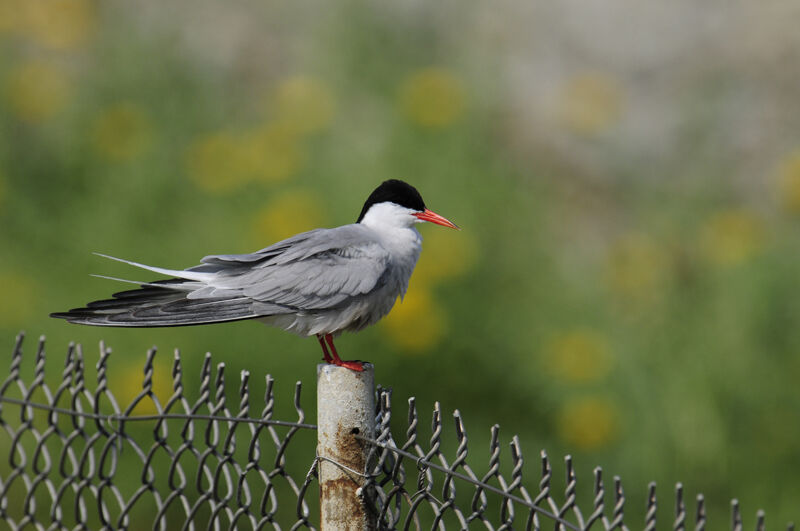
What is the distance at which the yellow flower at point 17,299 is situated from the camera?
5.15 metres

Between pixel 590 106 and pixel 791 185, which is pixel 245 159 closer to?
pixel 590 106

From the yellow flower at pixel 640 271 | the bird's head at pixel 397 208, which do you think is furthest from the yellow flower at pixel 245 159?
the bird's head at pixel 397 208

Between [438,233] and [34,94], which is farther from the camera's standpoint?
[34,94]

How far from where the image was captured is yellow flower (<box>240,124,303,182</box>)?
212 inches

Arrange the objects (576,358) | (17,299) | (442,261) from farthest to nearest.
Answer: (17,299) < (442,261) < (576,358)

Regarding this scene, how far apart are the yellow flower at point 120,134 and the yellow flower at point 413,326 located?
6.33 feet

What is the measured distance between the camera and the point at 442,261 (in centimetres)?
496

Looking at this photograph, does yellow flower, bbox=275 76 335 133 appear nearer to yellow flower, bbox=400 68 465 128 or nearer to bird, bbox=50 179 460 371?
yellow flower, bbox=400 68 465 128

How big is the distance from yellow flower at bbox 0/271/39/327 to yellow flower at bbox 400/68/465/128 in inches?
86.9

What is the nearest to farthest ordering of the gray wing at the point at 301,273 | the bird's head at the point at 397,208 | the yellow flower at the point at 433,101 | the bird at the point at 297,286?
the bird at the point at 297,286 → the gray wing at the point at 301,273 → the bird's head at the point at 397,208 → the yellow flower at the point at 433,101

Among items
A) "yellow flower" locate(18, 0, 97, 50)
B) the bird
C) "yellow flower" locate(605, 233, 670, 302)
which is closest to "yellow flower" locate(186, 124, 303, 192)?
"yellow flower" locate(18, 0, 97, 50)

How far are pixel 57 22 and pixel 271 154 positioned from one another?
1937mm

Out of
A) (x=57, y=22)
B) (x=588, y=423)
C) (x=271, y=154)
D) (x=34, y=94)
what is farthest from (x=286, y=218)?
(x=57, y=22)

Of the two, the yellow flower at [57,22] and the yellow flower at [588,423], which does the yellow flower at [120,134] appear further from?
the yellow flower at [588,423]
